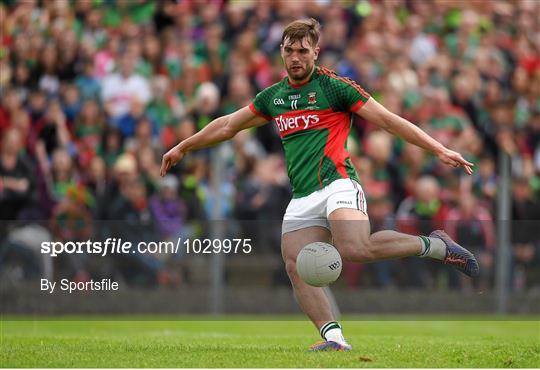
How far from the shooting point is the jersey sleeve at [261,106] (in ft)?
37.0

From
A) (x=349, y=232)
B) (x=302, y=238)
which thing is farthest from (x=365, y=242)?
(x=302, y=238)

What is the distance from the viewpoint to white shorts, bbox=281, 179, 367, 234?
35.1ft

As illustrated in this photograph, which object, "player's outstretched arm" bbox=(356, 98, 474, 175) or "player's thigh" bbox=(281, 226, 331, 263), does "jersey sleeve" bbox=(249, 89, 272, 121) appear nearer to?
"player's outstretched arm" bbox=(356, 98, 474, 175)

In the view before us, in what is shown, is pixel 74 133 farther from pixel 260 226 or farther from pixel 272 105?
pixel 272 105

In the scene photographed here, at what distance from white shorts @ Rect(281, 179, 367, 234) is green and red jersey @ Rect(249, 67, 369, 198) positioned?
0.07 metres

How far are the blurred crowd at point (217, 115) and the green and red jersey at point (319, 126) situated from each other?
5.84 meters

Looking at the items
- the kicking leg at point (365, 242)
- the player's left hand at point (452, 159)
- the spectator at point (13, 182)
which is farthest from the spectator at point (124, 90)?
the player's left hand at point (452, 159)

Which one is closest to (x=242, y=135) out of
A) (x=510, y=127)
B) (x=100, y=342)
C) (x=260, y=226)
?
(x=260, y=226)

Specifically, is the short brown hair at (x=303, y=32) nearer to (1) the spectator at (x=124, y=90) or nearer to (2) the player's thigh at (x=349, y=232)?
(2) the player's thigh at (x=349, y=232)

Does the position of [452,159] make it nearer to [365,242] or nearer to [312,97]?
[365,242]

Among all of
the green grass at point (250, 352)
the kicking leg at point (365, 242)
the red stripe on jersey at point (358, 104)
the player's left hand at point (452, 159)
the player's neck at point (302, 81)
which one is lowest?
the green grass at point (250, 352)

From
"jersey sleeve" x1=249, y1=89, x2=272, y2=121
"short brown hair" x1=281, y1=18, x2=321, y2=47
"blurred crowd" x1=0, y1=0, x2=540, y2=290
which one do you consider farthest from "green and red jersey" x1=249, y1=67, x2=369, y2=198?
"blurred crowd" x1=0, y1=0, x2=540, y2=290

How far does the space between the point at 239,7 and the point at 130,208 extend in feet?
16.1

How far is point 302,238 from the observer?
10945 mm
